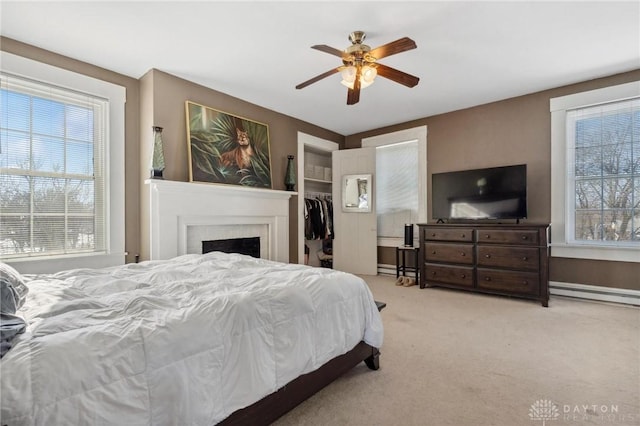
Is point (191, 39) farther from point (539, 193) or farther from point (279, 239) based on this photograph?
point (539, 193)

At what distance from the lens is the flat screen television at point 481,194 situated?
12.1 ft

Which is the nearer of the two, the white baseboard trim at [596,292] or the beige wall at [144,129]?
the beige wall at [144,129]

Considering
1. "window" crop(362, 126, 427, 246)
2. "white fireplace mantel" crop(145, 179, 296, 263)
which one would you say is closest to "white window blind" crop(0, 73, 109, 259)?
"white fireplace mantel" crop(145, 179, 296, 263)

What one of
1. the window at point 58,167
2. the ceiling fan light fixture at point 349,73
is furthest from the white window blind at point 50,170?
the ceiling fan light fixture at point 349,73

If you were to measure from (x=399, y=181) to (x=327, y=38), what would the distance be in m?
2.97

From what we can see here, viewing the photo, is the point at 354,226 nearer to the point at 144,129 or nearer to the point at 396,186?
the point at 396,186

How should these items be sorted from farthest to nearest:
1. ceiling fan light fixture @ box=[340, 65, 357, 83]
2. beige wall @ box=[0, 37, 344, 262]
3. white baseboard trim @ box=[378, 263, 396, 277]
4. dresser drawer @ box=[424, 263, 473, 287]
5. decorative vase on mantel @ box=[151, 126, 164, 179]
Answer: white baseboard trim @ box=[378, 263, 396, 277] < dresser drawer @ box=[424, 263, 473, 287] < beige wall @ box=[0, 37, 344, 262] < decorative vase on mantel @ box=[151, 126, 164, 179] < ceiling fan light fixture @ box=[340, 65, 357, 83]

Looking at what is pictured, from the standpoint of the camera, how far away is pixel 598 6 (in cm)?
222

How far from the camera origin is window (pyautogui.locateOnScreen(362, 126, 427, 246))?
4.78 meters

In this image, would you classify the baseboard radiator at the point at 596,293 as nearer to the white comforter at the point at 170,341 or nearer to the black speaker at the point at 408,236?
the black speaker at the point at 408,236

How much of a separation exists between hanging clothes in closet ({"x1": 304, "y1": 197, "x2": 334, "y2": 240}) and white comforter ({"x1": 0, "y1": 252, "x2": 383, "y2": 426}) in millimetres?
3114

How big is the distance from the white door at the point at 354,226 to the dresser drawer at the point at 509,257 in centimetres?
169

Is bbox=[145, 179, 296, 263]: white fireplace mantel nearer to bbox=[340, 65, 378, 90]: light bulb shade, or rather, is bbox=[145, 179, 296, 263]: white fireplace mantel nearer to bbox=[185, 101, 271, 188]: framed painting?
bbox=[185, 101, 271, 188]: framed painting

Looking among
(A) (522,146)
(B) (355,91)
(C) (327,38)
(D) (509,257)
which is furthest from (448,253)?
(C) (327,38)
